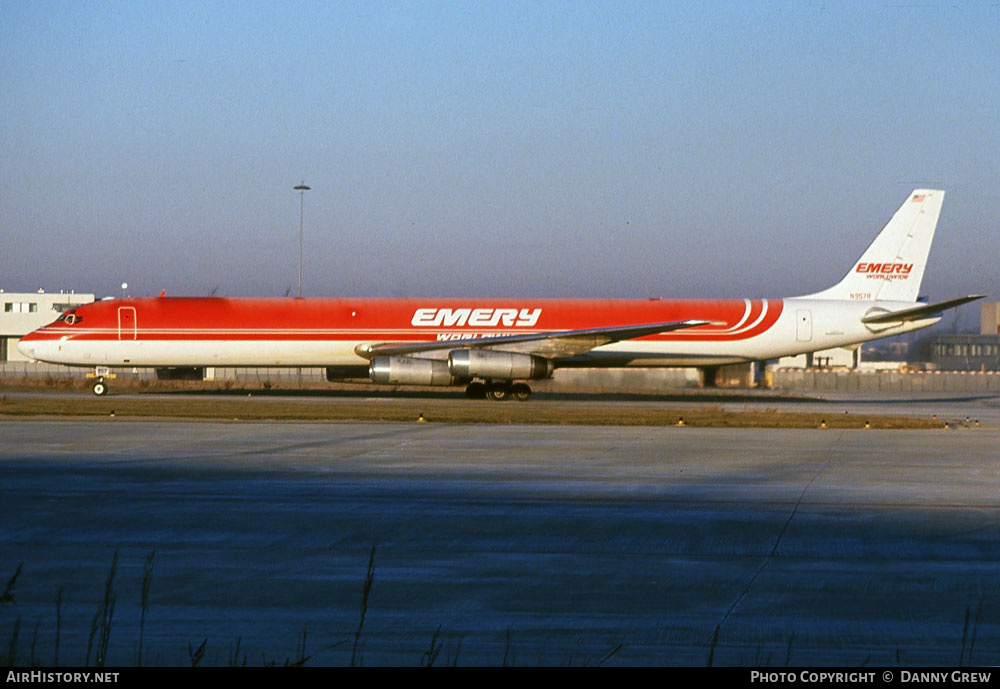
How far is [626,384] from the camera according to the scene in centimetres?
6028

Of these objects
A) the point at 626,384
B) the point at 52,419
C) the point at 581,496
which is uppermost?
the point at 581,496

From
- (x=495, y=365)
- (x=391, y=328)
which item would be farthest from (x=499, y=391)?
(x=391, y=328)

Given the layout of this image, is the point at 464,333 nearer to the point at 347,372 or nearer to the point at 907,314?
the point at 347,372

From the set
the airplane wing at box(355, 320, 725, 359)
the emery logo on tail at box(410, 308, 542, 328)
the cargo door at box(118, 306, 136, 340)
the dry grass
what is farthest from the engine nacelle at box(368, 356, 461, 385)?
the cargo door at box(118, 306, 136, 340)

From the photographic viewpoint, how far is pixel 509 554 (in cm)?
1015

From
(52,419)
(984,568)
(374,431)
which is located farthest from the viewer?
(52,419)

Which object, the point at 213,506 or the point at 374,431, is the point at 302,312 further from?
the point at 213,506

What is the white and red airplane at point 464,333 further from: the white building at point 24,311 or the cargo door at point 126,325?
the white building at point 24,311

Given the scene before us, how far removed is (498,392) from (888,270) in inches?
605

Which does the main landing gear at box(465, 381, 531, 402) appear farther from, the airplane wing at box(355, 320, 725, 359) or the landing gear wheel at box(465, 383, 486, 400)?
the airplane wing at box(355, 320, 725, 359)

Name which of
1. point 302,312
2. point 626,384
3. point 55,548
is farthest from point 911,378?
point 55,548
